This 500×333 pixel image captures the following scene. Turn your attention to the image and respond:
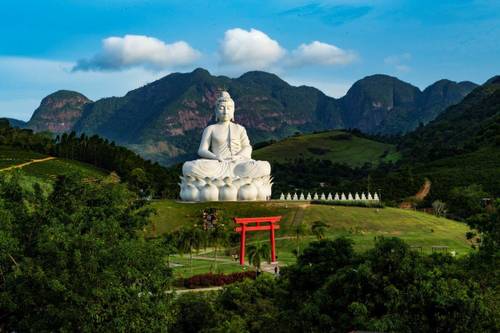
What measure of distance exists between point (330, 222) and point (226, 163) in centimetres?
994

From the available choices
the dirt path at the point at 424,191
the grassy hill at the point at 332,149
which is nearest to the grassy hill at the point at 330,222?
the dirt path at the point at 424,191

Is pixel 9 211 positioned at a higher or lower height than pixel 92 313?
higher

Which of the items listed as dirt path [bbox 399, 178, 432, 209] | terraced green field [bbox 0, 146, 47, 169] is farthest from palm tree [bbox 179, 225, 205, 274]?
terraced green field [bbox 0, 146, 47, 169]

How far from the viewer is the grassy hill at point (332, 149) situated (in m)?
129

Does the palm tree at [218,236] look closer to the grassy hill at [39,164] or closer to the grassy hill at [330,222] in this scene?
the grassy hill at [330,222]

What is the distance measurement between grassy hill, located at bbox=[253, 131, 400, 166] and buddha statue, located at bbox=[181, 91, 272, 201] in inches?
2752

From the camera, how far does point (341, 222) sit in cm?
4319

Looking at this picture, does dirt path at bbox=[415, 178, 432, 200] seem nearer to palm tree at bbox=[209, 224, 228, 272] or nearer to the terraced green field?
palm tree at bbox=[209, 224, 228, 272]

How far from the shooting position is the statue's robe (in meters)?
49.1

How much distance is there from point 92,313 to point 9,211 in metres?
4.34

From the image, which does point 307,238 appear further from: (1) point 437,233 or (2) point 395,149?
(2) point 395,149

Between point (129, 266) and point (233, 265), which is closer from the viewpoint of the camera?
point (129, 266)

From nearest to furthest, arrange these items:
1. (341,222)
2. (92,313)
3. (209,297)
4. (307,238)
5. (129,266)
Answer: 1. (92,313)
2. (129,266)
3. (209,297)
4. (307,238)
5. (341,222)

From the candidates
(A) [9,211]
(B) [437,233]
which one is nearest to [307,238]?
(B) [437,233]
